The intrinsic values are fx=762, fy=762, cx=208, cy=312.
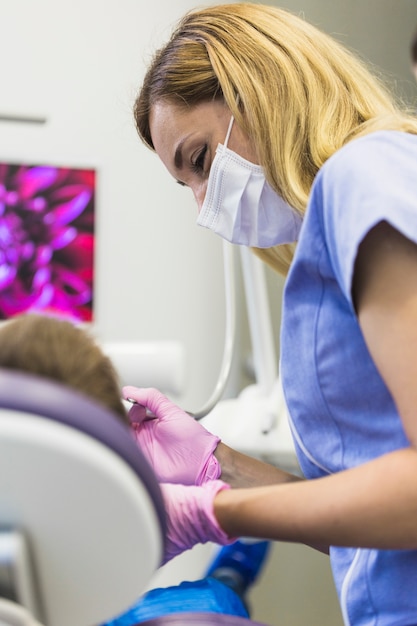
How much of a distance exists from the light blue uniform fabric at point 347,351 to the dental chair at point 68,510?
31 centimetres

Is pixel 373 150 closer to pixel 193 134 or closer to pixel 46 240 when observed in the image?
pixel 193 134

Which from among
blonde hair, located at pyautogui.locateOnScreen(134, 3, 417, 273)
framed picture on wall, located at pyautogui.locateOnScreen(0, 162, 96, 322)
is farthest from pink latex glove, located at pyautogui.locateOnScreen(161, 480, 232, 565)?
framed picture on wall, located at pyautogui.locateOnScreen(0, 162, 96, 322)

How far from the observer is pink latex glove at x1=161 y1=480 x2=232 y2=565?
747mm

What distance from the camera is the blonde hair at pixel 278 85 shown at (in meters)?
1.07

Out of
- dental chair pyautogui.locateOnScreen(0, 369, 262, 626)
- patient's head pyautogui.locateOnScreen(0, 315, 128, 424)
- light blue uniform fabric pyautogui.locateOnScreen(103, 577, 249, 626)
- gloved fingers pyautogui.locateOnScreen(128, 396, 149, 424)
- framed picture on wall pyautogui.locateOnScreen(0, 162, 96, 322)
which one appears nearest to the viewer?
dental chair pyautogui.locateOnScreen(0, 369, 262, 626)

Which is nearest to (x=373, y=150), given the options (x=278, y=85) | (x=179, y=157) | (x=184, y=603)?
(x=278, y=85)

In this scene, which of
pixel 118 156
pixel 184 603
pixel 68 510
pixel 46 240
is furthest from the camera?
pixel 118 156

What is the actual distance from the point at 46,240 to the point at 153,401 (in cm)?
159

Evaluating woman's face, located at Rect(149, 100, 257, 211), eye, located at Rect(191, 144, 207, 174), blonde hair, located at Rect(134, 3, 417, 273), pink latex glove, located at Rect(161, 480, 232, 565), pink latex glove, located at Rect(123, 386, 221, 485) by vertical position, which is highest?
blonde hair, located at Rect(134, 3, 417, 273)

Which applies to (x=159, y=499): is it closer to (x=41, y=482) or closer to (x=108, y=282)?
(x=41, y=482)

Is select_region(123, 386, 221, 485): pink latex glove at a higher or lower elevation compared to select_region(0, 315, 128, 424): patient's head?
lower

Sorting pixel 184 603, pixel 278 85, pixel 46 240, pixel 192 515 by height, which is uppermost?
pixel 278 85

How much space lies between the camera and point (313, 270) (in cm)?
85

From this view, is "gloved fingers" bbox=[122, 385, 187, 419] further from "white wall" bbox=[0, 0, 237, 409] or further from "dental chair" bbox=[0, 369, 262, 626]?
"white wall" bbox=[0, 0, 237, 409]
